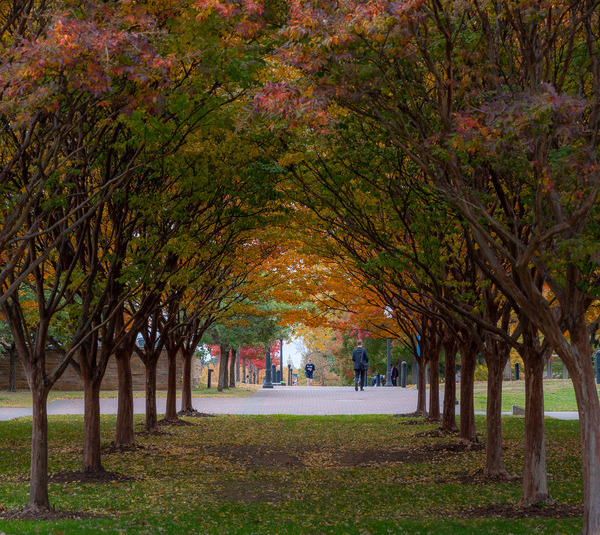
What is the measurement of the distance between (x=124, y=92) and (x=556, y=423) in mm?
15717

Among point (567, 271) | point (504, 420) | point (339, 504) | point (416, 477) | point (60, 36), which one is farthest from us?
point (504, 420)

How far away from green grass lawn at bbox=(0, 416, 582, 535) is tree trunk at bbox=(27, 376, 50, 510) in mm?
407

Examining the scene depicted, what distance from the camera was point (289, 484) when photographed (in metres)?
11.5

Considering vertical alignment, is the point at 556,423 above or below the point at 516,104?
below

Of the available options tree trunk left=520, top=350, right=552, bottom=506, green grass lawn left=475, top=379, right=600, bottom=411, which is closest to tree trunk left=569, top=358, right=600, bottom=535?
tree trunk left=520, top=350, right=552, bottom=506

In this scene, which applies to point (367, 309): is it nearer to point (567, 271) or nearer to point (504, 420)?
point (504, 420)

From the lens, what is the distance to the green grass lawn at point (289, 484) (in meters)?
8.27

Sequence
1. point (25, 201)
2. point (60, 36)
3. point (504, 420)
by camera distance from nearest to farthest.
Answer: point (60, 36), point (25, 201), point (504, 420)

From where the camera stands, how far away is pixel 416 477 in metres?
12.1

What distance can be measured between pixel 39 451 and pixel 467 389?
8.79m

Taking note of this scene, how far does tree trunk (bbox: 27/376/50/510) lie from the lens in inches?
345

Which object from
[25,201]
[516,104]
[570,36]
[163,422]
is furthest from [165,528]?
[163,422]

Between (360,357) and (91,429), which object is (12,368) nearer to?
(360,357)

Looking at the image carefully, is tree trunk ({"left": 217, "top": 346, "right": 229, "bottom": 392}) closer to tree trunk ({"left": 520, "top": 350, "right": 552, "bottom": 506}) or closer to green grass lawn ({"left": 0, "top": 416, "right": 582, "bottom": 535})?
green grass lawn ({"left": 0, "top": 416, "right": 582, "bottom": 535})
